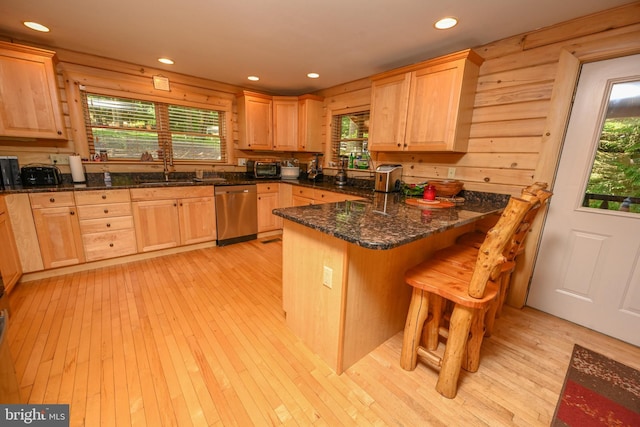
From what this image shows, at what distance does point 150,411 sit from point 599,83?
3.48 meters

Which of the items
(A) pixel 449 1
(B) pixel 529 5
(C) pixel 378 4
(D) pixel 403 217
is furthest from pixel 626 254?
(C) pixel 378 4

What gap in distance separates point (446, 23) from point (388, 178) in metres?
1.37

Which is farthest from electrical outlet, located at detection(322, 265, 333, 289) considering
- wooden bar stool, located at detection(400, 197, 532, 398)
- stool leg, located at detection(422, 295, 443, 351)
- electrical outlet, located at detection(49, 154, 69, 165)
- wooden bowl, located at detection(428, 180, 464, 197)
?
electrical outlet, located at detection(49, 154, 69, 165)

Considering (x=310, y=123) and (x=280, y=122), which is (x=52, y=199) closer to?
(x=280, y=122)

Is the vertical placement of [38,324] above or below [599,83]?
below

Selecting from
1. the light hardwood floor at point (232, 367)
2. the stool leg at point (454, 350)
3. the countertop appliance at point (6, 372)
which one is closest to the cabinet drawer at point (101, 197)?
the light hardwood floor at point (232, 367)

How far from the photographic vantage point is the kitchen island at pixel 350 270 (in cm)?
141

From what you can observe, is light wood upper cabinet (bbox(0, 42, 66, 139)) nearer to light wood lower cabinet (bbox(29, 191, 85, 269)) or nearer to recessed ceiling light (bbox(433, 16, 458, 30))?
light wood lower cabinet (bbox(29, 191, 85, 269))

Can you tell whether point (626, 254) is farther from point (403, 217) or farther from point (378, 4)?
point (378, 4)

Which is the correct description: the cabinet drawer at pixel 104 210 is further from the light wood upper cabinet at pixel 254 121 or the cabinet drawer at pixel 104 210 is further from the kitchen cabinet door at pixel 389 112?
the kitchen cabinet door at pixel 389 112

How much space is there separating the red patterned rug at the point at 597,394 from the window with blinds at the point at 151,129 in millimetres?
4380

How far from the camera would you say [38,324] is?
6.22ft

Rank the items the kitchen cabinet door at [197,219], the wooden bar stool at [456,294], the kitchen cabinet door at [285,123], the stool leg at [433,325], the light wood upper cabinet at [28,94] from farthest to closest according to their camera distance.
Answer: the kitchen cabinet door at [285,123] → the kitchen cabinet door at [197,219] → the light wood upper cabinet at [28,94] → the stool leg at [433,325] → the wooden bar stool at [456,294]

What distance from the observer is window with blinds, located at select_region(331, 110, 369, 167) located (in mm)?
3613
